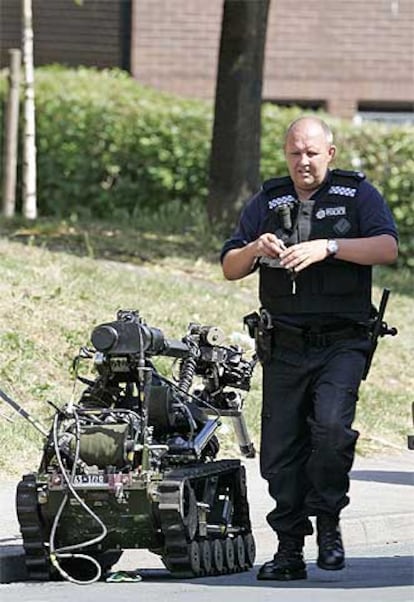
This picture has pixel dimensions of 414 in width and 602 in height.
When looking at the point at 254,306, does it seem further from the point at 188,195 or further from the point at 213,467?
the point at 213,467

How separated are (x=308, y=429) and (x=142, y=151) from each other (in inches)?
479

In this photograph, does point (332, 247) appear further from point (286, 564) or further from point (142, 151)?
point (142, 151)

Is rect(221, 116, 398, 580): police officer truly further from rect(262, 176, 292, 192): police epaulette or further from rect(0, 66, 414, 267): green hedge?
rect(0, 66, 414, 267): green hedge

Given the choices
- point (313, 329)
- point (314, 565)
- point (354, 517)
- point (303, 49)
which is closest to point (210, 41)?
point (303, 49)

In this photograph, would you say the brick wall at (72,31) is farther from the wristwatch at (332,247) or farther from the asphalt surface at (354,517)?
the wristwatch at (332,247)

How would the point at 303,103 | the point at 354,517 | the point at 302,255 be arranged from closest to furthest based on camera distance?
the point at 302,255 < the point at 354,517 < the point at 303,103

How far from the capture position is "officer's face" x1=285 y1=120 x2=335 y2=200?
7289 millimetres

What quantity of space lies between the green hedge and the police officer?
10575 millimetres

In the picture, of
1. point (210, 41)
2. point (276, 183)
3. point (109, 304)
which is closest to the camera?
point (276, 183)

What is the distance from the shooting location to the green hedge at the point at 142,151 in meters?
18.3

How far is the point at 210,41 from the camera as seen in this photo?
2320 centimetres

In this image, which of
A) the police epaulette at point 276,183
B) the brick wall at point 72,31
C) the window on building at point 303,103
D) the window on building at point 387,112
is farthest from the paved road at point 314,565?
the window on building at point 387,112

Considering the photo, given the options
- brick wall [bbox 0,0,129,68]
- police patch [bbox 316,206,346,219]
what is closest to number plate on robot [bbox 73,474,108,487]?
police patch [bbox 316,206,346,219]

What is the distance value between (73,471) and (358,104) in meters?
Result: 17.4
